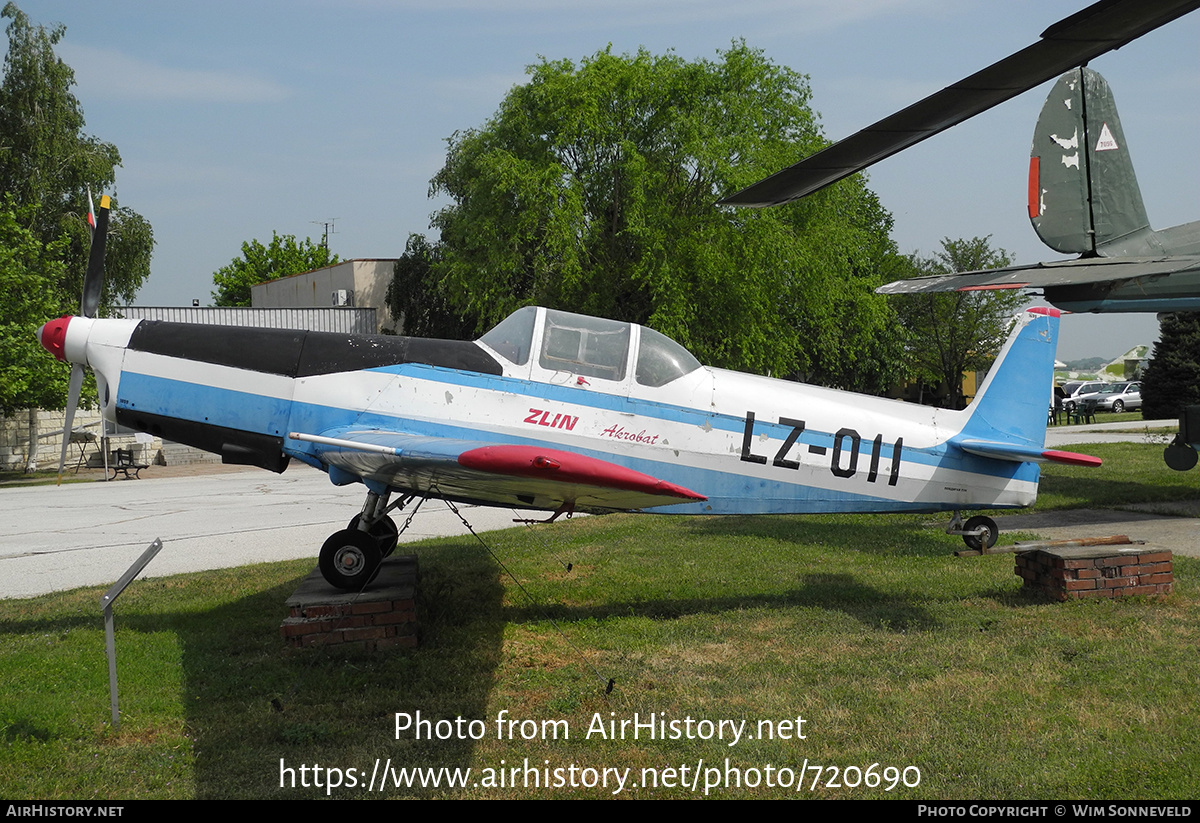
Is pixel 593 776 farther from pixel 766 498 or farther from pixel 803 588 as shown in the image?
pixel 803 588

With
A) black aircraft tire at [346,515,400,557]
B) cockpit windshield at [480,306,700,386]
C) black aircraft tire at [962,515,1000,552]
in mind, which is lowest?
black aircraft tire at [346,515,400,557]

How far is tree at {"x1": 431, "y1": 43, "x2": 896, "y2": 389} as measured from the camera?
965 inches

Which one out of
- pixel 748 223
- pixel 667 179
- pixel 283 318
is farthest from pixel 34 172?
pixel 748 223

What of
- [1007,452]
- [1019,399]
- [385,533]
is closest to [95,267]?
[385,533]

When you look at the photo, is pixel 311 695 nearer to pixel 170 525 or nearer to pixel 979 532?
pixel 979 532

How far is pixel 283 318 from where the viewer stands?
2958 cm

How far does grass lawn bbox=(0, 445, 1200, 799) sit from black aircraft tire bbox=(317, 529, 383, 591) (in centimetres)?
64

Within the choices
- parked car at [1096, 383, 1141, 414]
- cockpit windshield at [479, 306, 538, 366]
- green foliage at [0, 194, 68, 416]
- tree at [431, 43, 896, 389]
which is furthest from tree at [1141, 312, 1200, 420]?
green foliage at [0, 194, 68, 416]

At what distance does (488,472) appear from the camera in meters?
4.34

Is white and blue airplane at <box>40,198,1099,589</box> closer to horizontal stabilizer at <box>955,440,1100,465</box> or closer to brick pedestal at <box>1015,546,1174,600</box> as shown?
horizontal stabilizer at <box>955,440,1100,465</box>

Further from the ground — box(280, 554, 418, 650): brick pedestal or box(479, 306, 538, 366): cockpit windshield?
box(479, 306, 538, 366): cockpit windshield

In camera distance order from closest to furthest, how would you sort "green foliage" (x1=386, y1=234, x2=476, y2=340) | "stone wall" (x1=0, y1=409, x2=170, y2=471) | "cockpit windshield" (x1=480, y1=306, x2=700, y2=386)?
"cockpit windshield" (x1=480, y1=306, x2=700, y2=386), "stone wall" (x1=0, y1=409, x2=170, y2=471), "green foliage" (x1=386, y1=234, x2=476, y2=340)

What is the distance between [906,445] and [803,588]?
5.45 ft

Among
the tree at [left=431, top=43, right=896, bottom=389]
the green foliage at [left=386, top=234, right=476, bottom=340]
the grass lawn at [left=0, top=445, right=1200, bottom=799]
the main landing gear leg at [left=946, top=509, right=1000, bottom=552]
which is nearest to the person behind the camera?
the grass lawn at [left=0, top=445, right=1200, bottom=799]
